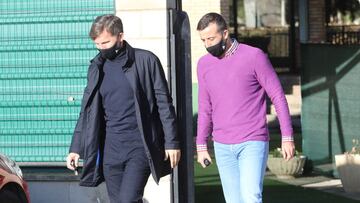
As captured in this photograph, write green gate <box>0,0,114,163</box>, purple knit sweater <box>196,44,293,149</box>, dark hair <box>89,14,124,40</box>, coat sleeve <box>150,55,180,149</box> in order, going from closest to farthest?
dark hair <box>89,14,124,40</box> → coat sleeve <box>150,55,180,149</box> → purple knit sweater <box>196,44,293,149</box> → green gate <box>0,0,114,163</box>

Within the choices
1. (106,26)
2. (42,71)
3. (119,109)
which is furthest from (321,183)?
(106,26)

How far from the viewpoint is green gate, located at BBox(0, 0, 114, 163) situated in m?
9.64

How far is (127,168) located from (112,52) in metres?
0.80

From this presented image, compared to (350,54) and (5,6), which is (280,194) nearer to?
(350,54)

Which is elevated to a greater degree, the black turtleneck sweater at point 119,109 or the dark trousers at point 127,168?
the black turtleneck sweater at point 119,109

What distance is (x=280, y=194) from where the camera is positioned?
11719 mm

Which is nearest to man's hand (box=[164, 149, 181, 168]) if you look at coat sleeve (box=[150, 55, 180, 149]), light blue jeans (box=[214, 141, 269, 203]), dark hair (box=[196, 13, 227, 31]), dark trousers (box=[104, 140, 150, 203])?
coat sleeve (box=[150, 55, 180, 149])

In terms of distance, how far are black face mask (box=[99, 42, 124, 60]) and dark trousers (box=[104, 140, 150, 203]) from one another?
1.99ft

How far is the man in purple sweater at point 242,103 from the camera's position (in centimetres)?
675

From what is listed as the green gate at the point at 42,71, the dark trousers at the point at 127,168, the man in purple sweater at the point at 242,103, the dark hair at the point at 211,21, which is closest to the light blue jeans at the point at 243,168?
the man in purple sweater at the point at 242,103

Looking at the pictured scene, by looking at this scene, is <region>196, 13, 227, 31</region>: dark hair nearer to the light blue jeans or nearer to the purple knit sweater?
the purple knit sweater

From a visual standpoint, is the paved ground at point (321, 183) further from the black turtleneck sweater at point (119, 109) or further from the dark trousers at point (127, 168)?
the black turtleneck sweater at point (119, 109)

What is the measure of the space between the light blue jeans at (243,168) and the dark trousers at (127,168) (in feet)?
1.93

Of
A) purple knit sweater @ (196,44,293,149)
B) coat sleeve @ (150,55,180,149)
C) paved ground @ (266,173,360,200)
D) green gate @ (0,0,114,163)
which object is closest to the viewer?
coat sleeve @ (150,55,180,149)
